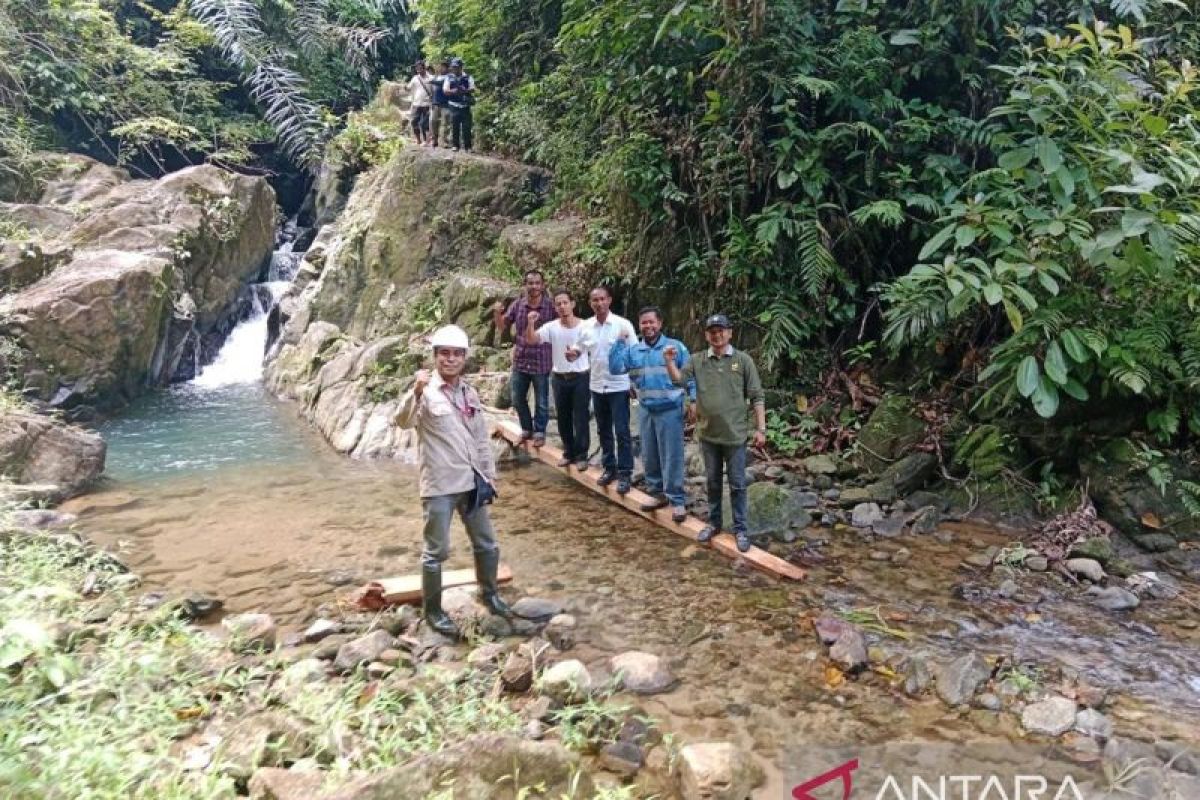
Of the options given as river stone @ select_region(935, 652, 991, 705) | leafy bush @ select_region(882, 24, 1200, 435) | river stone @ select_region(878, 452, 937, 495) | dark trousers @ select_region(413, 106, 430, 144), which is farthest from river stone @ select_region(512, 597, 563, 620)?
dark trousers @ select_region(413, 106, 430, 144)

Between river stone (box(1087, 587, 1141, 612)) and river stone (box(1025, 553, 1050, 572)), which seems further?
river stone (box(1025, 553, 1050, 572))

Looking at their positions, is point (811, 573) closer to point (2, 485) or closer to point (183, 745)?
point (183, 745)

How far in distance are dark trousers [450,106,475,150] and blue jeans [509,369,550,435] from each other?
7789 millimetres

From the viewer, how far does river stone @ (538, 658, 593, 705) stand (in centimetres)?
385

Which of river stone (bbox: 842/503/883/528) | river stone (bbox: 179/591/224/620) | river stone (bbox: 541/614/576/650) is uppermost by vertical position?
river stone (bbox: 842/503/883/528)

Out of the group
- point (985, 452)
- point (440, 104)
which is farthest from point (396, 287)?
point (985, 452)

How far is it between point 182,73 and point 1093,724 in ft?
74.3

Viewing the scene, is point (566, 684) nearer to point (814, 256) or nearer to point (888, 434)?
point (888, 434)

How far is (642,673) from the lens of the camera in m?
4.14

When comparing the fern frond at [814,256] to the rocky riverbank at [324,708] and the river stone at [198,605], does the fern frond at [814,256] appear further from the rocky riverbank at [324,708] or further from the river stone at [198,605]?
the river stone at [198,605]

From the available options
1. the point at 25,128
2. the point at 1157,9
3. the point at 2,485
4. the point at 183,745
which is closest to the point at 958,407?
the point at 1157,9

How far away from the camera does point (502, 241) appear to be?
11555 millimetres

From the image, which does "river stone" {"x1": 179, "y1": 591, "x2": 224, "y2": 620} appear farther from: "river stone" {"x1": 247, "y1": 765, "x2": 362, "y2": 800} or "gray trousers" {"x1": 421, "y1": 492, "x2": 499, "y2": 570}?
"river stone" {"x1": 247, "y1": 765, "x2": 362, "y2": 800}

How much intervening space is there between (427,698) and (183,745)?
1114 millimetres
